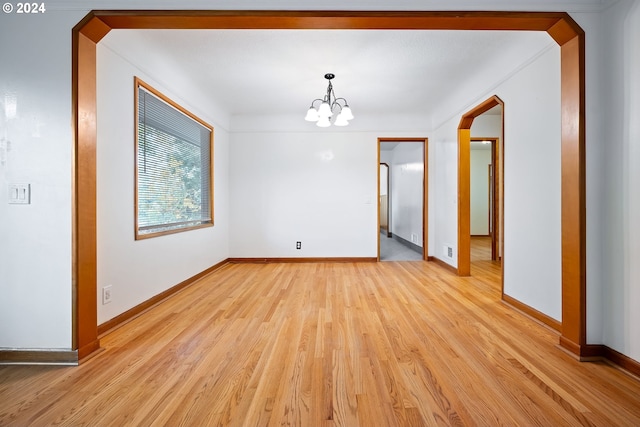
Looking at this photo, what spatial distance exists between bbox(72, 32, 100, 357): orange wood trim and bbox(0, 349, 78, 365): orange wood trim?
0.06 metres

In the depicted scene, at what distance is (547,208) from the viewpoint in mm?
2406

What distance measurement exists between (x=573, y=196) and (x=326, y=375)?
6.42ft

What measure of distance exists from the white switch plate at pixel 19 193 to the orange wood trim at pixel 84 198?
0.30 m

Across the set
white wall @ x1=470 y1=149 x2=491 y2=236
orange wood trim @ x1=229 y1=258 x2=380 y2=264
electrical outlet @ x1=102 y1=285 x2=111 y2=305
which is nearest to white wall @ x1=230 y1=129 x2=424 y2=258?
orange wood trim @ x1=229 y1=258 x2=380 y2=264

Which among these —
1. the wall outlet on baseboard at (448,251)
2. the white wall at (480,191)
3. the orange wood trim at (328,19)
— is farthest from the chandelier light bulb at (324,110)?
the white wall at (480,191)

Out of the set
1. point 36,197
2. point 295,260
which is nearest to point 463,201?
point 295,260

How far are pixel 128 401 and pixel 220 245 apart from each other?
332 cm

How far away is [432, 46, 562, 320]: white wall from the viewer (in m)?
2.33

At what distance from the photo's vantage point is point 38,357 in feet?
5.98

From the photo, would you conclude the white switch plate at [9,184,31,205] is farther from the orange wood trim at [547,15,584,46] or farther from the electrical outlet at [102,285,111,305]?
the orange wood trim at [547,15,584,46]

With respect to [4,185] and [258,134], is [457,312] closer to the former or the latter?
[4,185]

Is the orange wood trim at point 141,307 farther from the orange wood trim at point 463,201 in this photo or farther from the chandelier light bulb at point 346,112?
the orange wood trim at point 463,201

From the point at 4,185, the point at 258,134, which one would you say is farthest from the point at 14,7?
the point at 258,134

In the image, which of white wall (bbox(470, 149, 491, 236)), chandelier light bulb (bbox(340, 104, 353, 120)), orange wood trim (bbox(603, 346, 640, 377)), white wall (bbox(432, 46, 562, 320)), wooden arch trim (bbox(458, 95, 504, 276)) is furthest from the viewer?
→ white wall (bbox(470, 149, 491, 236))
